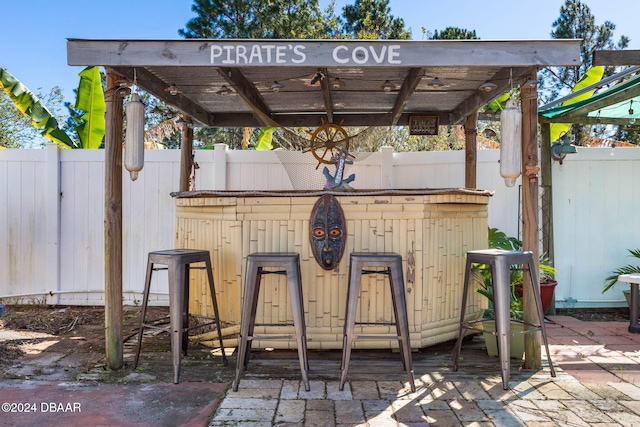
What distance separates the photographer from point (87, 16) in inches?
420

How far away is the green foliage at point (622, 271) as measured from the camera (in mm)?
5797

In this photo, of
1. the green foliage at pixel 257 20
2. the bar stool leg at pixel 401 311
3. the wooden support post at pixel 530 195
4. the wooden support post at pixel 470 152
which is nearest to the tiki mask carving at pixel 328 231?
the bar stool leg at pixel 401 311

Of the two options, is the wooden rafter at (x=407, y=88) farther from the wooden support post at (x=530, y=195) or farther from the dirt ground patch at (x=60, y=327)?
the dirt ground patch at (x=60, y=327)

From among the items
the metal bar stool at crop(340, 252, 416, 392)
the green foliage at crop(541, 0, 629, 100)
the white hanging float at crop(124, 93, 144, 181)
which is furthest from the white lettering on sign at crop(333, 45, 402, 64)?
the green foliage at crop(541, 0, 629, 100)

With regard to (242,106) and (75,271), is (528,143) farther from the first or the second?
(75,271)

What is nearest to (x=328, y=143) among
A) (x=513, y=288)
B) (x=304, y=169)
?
(x=304, y=169)

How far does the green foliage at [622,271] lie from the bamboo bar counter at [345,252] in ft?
9.14

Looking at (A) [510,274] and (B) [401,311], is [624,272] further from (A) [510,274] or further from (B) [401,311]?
(B) [401,311]

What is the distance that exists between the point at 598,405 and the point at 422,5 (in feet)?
58.1

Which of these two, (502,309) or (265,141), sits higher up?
(265,141)

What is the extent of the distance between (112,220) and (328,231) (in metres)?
1.61

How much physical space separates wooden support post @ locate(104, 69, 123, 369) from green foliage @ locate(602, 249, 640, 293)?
16.8 ft

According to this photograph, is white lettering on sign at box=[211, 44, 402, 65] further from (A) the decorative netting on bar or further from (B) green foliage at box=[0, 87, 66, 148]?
(B) green foliage at box=[0, 87, 66, 148]

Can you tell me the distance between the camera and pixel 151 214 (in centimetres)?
614
